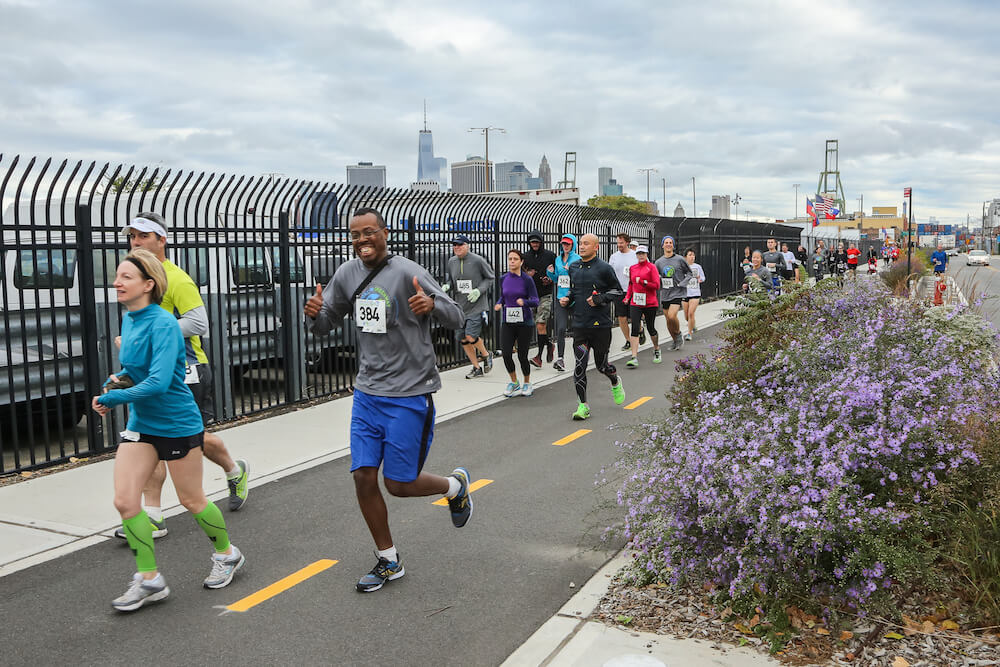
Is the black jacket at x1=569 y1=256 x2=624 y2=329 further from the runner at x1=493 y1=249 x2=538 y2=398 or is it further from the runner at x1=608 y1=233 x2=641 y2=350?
the runner at x1=608 y1=233 x2=641 y2=350

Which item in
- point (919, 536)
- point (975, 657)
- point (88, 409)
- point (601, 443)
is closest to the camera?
point (975, 657)

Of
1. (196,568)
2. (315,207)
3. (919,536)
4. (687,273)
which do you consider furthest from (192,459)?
(687,273)

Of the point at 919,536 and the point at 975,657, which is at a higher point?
the point at 919,536

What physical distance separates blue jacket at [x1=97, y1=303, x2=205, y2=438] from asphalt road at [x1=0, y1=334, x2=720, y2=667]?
960 millimetres

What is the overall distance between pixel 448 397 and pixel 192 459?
20.2ft

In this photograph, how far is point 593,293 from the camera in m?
9.01

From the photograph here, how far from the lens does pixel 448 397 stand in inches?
420

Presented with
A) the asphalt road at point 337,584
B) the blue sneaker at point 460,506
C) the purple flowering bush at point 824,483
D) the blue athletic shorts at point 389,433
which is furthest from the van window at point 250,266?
the purple flowering bush at point 824,483

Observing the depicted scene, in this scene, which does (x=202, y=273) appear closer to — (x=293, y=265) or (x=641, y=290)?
(x=293, y=265)

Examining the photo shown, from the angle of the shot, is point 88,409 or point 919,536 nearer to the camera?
point 919,536

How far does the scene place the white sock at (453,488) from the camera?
16.7 feet

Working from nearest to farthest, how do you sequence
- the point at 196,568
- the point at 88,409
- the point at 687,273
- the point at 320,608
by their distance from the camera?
the point at 320,608 → the point at 196,568 → the point at 88,409 → the point at 687,273

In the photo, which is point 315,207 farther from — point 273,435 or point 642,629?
point 642,629

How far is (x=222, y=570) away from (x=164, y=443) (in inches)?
32.1
